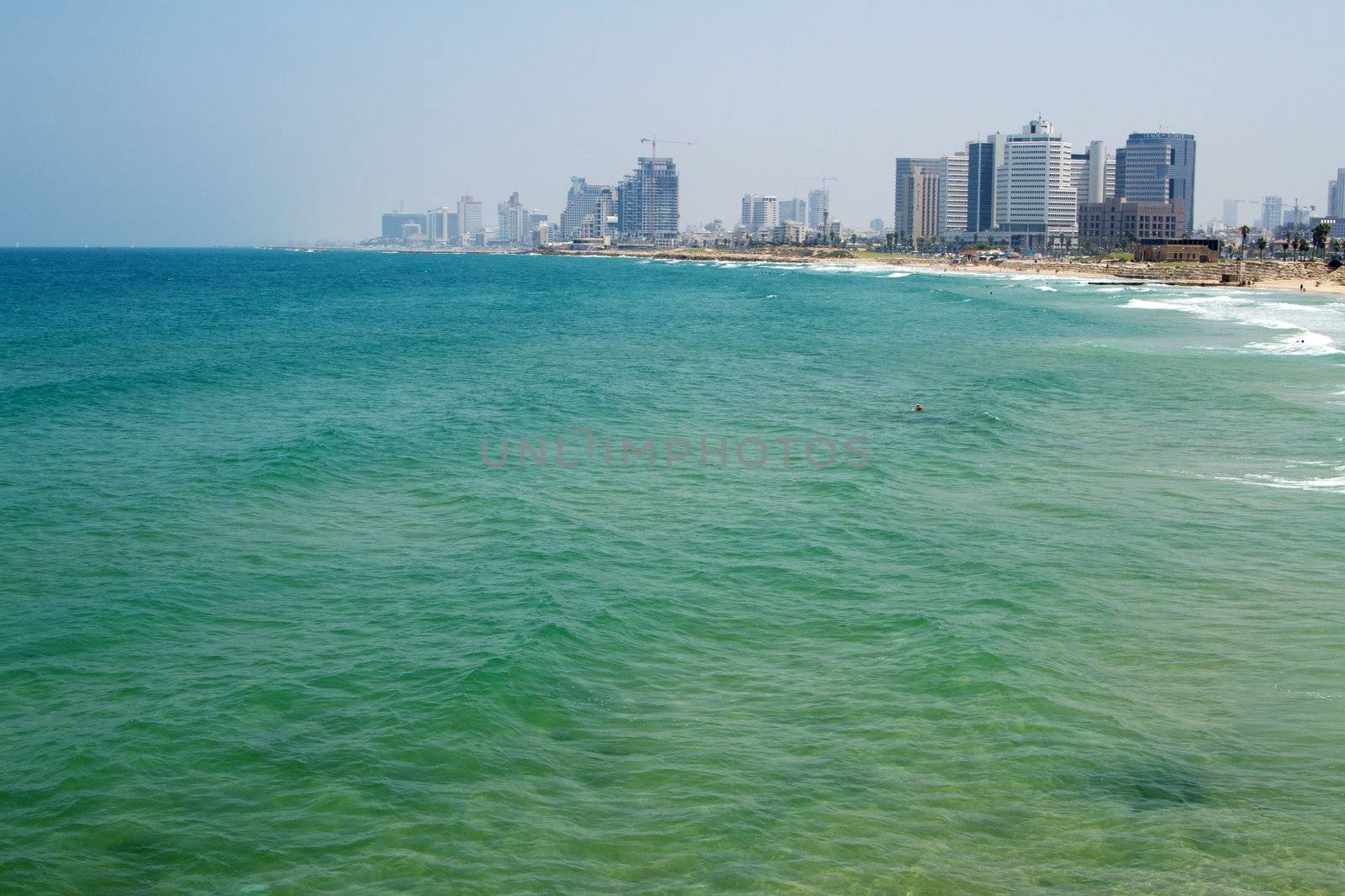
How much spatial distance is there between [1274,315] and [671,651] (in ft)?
238

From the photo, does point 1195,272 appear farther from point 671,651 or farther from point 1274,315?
point 671,651

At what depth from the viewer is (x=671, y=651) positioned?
15.3m

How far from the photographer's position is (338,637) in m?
15.7

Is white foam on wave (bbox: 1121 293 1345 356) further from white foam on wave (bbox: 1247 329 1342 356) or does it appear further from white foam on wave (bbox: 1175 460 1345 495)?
white foam on wave (bbox: 1175 460 1345 495)

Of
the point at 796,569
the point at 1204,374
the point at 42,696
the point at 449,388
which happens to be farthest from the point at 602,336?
the point at 42,696

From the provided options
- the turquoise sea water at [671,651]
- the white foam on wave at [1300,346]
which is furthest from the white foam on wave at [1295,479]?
the white foam on wave at [1300,346]

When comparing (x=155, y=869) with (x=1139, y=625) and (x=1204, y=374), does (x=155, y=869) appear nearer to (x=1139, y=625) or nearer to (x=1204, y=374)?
(x=1139, y=625)

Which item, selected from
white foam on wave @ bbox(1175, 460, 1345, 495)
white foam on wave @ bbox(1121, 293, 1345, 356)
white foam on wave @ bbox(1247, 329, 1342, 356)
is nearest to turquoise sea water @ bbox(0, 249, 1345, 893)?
white foam on wave @ bbox(1175, 460, 1345, 495)

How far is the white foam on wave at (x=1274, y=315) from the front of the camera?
53.9 m

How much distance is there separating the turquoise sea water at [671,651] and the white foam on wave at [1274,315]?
64.1 ft

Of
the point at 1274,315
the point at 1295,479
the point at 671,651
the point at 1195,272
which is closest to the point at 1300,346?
the point at 1274,315

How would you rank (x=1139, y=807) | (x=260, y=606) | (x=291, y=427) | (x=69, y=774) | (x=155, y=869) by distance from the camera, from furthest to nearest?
1. (x=291, y=427)
2. (x=260, y=606)
3. (x=69, y=774)
4. (x=1139, y=807)
5. (x=155, y=869)

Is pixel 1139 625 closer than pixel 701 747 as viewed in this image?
No

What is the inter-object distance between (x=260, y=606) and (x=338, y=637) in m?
2.00
